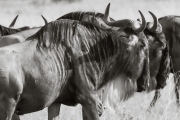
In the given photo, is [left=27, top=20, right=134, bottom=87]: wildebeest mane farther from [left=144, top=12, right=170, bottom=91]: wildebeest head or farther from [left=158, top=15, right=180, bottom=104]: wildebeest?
[left=158, top=15, right=180, bottom=104]: wildebeest

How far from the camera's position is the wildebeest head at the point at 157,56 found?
19.8 feet

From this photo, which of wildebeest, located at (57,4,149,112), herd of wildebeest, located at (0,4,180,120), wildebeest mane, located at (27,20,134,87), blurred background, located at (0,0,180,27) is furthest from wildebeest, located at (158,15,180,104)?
blurred background, located at (0,0,180,27)

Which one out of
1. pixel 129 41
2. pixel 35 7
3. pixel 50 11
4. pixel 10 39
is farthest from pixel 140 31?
pixel 35 7

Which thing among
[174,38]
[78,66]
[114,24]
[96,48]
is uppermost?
[114,24]

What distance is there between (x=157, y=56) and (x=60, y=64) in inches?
57.7

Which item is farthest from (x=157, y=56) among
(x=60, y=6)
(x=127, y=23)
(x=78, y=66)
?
(x=60, y=6)

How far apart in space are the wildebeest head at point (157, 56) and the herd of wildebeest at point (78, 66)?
0.04 ft

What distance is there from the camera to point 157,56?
6102 millimetres

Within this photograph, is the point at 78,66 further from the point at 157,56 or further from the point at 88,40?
the point at 157,56

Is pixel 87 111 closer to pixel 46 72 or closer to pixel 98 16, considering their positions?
pixel 46 72

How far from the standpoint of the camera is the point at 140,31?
5539 mm

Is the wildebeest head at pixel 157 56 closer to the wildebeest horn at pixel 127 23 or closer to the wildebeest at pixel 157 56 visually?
the wildebeest at pixel 157 56

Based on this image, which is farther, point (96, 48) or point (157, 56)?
point (157, 56)

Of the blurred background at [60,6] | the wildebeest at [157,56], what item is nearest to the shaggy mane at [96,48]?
the wildebeest at [157,56]
